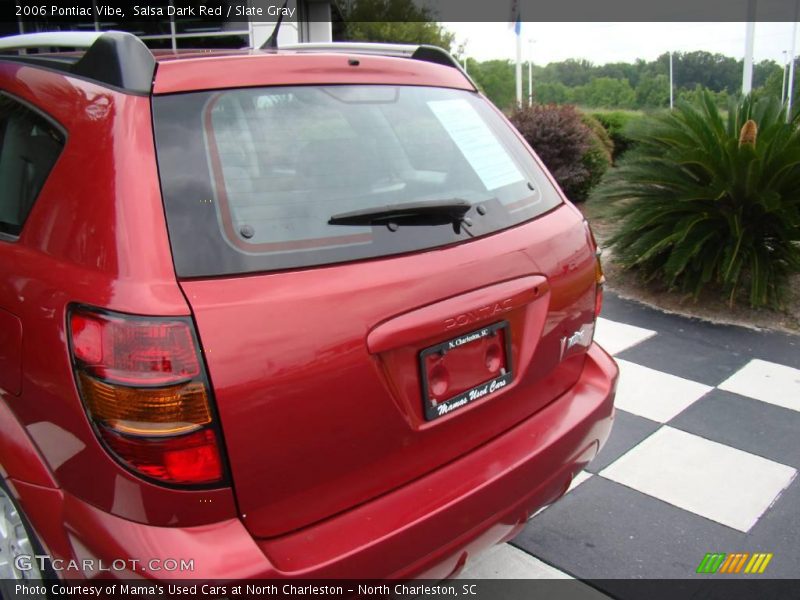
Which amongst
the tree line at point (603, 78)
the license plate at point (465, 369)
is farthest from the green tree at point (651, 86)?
the license plate at point (465, 369)

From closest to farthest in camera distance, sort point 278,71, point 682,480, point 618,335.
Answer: point 278,71 < point 682,480 < point 618,335

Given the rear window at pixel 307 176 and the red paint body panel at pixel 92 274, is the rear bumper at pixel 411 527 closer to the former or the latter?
the red paint body panel at pixel 92 274

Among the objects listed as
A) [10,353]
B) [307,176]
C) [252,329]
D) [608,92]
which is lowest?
[10,353]

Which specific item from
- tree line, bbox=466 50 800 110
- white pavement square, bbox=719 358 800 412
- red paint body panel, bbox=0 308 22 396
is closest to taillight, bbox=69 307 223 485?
red paint body panel, bbox=0 308 22 396

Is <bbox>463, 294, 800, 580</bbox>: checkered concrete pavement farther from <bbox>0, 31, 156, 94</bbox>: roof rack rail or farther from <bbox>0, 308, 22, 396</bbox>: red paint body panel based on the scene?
<bbox>0, 31, 156, 94</bbox>: roof rack rail

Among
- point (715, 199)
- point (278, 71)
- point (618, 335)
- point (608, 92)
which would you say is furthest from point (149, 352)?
point (608, 92)

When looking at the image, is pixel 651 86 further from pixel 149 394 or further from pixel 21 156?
pixel 149 394

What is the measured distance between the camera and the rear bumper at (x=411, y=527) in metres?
1.40

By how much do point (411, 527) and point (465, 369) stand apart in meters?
0.43

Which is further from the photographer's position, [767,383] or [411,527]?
[767,383]

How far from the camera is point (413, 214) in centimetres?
177

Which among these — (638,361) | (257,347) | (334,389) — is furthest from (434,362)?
(638,361)

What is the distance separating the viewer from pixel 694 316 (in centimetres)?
513

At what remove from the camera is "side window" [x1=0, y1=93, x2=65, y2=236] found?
172cm
